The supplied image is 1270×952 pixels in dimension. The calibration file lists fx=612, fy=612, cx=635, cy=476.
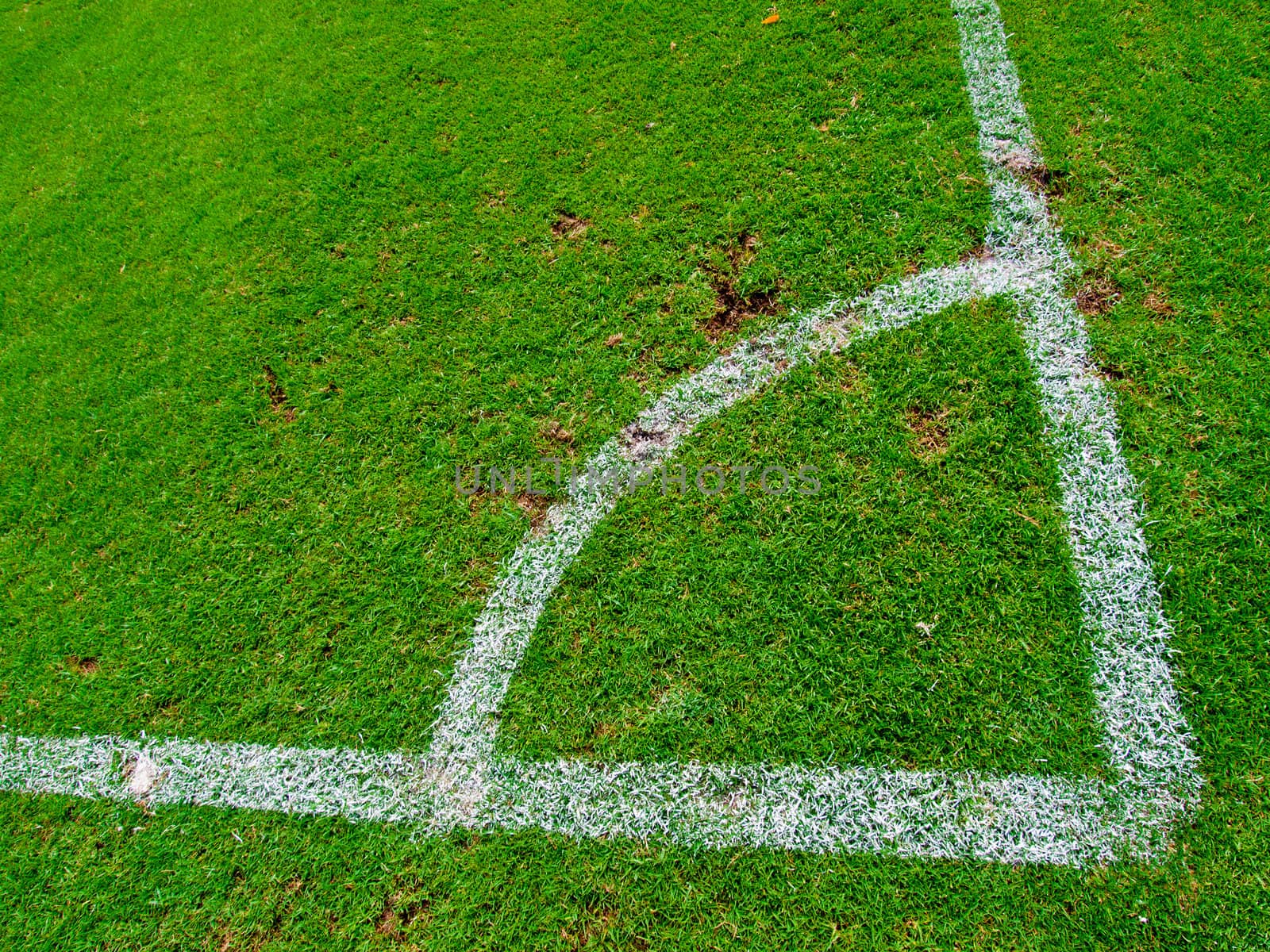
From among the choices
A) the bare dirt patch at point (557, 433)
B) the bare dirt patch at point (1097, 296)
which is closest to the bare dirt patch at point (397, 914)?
the bare dirt patch at point (557, 433)

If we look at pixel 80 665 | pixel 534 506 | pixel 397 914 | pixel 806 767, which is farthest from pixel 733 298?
pixel 80 665

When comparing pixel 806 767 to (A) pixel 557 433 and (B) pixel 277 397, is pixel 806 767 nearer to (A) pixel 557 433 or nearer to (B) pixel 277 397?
(A) pixel 557 433

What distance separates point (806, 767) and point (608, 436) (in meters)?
1.39

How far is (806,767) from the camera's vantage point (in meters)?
1.95

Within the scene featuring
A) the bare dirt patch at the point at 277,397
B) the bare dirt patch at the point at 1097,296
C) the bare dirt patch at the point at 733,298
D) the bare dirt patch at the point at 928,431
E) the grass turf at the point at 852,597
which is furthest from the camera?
the bare dirt patch at the point at 277,397

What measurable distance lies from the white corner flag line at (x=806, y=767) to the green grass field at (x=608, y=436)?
0.20 feet

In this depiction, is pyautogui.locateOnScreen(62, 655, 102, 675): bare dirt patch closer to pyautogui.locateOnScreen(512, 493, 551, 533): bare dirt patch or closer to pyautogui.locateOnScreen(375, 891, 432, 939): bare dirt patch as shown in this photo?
pyautogui.locateOnScreen(375, 891, 432, 939): bare dirt patch

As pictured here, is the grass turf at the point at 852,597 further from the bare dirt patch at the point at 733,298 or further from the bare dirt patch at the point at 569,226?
the bare dirt patch at the point at 569,226

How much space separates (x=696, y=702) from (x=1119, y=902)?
4.22 feet

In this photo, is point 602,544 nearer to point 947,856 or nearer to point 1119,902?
point 947,856

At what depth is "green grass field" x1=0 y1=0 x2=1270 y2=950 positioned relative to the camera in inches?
75.7

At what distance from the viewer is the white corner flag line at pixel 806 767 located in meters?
1.84

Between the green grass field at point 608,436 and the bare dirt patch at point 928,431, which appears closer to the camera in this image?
the green grass field at point 608,436

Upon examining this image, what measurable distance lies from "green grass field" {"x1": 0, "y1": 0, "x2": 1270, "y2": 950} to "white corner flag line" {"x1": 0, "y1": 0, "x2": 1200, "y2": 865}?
59 millimetres
